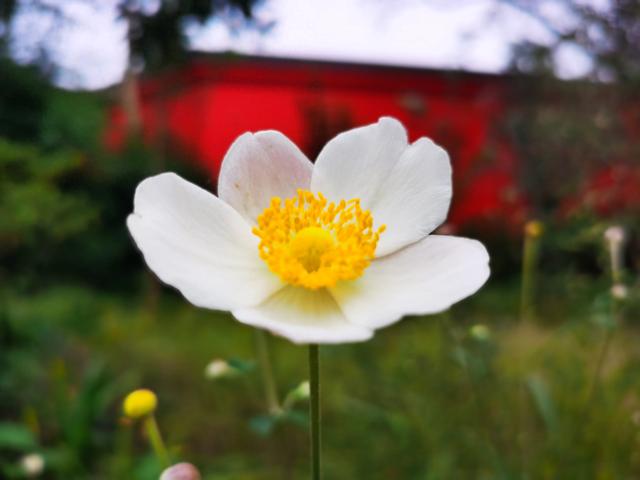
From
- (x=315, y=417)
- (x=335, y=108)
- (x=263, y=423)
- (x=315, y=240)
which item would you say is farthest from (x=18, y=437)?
(x=335, y=108)

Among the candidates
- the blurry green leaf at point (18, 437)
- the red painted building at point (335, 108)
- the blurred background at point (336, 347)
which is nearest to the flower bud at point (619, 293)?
the blurred background at point (336, 347)

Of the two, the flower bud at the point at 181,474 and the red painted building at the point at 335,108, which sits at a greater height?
the flower bud at the point at 181,474

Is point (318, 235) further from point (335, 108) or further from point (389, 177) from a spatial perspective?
point (335, 108)

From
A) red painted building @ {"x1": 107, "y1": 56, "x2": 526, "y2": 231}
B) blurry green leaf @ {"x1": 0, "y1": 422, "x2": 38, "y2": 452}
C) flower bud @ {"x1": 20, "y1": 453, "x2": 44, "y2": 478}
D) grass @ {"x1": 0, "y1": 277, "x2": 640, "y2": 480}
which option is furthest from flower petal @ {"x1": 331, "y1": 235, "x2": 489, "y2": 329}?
red painted building @ {"x1": 107, "y1": 56, "x2": 526, "y2": 231}

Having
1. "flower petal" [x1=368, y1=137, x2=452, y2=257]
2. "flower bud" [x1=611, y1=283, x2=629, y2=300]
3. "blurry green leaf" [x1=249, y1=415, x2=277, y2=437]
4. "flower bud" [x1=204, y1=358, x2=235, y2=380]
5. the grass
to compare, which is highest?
"flower petal" [x1=368, y1=137, x2=452, y2=257]

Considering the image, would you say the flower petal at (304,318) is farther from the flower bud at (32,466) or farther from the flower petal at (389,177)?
the flower bud at (32,466)

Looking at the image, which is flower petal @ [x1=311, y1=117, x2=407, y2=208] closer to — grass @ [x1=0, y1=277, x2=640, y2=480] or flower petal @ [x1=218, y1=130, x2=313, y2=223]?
flower petal @ [x1=218, y1=130, x2=313, y2=223]

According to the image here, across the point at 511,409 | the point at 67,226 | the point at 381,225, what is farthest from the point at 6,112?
the point at 381,225
